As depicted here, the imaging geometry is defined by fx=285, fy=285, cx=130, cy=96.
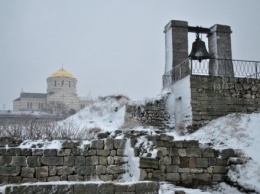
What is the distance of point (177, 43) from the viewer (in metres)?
14.3

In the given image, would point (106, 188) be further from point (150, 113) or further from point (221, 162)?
point (150, 113)

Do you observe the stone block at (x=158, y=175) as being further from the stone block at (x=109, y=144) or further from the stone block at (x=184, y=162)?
the stone block at (x=109, y=144)

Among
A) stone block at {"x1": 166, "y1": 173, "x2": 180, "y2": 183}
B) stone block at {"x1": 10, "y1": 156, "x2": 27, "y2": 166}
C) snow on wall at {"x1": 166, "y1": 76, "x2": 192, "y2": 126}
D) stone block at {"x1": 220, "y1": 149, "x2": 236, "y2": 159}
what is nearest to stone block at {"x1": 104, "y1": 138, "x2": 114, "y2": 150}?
stone block at {"x1": 166, "y1": 173, "x2": 180, "y2": 183}

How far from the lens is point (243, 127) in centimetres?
1032

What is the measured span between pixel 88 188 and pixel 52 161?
11.9 ft

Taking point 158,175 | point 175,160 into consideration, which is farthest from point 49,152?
point 175,160

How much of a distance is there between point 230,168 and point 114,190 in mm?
4445

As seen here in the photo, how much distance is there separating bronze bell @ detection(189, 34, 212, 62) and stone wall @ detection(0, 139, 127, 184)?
696 cm

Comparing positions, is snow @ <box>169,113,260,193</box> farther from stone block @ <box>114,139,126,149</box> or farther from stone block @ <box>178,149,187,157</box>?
stone block @ <box>114,139,126,149</box>

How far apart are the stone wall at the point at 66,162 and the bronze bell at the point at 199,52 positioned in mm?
6960

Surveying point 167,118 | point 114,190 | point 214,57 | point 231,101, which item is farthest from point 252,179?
point 214,57

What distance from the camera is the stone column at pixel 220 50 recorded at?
14.2 m

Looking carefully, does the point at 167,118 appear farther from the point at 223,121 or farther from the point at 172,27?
the point at 172,27

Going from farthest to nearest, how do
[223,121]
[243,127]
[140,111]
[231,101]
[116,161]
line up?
[140,111] → [231,101] → [223,121] → [243,127] → [116,161]
